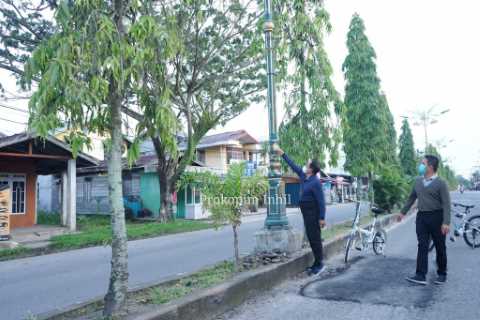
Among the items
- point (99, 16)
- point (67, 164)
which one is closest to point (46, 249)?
point (67, 164)

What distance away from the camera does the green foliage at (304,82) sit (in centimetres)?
885

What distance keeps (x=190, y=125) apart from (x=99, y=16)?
14.9m

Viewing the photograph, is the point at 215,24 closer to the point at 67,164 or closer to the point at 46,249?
the point at 67,164

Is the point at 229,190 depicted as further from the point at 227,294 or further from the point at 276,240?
the point at 227,294

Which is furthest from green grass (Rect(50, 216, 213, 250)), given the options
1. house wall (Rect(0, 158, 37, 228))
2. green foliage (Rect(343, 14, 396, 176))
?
green foliage (Rect(343, 14, 396, 176))

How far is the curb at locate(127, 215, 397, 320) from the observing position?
4256 mm

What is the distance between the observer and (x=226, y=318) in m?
4.93

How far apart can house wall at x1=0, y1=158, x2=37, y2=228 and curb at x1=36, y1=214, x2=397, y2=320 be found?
17.7 metres

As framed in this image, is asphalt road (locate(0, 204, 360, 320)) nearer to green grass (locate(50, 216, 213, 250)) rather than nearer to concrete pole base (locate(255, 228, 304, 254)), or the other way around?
green grass (locate(50, 216, 213, 250))

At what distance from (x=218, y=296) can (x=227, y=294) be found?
0.21 m

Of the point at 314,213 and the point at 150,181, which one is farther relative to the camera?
the point at 150,181

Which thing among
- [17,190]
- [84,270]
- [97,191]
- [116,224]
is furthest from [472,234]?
[97,191]

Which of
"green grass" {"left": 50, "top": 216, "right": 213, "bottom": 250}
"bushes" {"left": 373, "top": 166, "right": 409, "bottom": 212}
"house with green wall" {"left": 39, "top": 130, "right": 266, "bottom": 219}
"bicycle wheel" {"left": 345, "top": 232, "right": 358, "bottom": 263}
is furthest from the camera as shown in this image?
"house with green wall" {"left": 39, "top": 130, "right": 266, "bottom": 219}

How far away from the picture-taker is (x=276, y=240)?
24.8 ft
